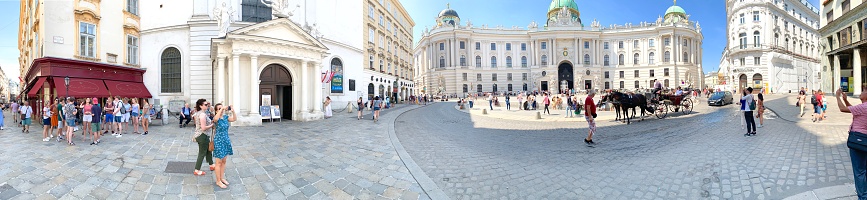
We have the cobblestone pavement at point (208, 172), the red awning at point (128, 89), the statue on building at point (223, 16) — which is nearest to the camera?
the cobblestone pavement at point (208, 172)

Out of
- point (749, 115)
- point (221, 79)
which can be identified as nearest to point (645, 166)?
point (749, 115)

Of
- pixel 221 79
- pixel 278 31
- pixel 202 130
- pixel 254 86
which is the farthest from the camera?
pixel 278 31

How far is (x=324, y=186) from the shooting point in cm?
485

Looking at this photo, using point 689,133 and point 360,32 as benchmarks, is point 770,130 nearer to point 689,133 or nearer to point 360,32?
point 689,133

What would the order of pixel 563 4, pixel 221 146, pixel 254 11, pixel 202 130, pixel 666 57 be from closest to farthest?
pixel 221 146 < pixel 202 130 < pixel 254 11 < pixel 666 57 < pixel 563 4

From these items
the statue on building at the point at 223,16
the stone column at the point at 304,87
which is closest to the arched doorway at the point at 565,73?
the stone column at the point at 304,87

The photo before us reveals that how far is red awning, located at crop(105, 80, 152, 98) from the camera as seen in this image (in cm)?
1672

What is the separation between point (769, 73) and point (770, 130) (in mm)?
52255

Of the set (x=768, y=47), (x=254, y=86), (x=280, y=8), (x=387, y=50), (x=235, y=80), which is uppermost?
(x=768, y=47)

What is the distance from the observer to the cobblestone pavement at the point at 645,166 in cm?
433

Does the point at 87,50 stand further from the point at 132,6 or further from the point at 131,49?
the point at 132,6

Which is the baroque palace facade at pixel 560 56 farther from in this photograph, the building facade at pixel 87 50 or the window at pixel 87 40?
the window at pixel 87 40

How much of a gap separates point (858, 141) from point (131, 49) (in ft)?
89.7

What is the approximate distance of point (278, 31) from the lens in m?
14.9
